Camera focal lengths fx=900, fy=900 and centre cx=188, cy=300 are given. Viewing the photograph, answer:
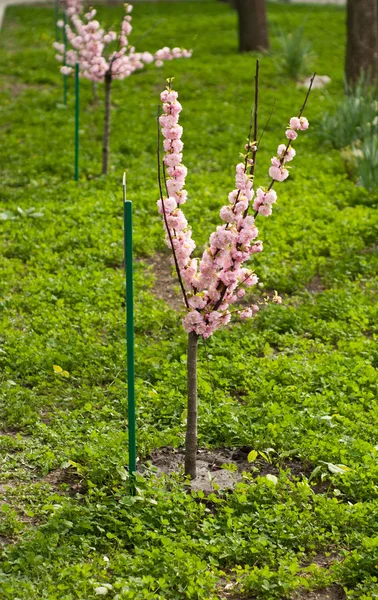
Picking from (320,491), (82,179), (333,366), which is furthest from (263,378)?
(82,179)

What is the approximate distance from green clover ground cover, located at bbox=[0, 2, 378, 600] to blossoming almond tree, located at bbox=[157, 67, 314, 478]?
0.60m

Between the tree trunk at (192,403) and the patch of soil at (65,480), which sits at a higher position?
the tree trunk at (192,403)

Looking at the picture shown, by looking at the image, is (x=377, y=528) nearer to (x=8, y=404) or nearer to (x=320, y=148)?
(x=8, y=404)

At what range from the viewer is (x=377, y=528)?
4.73 metres

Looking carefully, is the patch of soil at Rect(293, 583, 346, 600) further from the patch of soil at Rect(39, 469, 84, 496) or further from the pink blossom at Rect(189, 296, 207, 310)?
the pink blossom at Rect(189, 296, 207, 310)

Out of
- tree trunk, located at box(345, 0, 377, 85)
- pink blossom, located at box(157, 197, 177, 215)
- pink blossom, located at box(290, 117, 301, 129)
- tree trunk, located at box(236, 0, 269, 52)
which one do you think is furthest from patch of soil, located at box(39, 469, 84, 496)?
tree trunk, located at box(236, 0, 269, 52)

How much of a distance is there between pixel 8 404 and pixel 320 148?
668 cm

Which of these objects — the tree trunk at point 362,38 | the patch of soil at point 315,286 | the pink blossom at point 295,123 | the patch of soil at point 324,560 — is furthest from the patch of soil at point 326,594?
the tree trunk at point 362,38

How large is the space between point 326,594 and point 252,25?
1337 centimetres

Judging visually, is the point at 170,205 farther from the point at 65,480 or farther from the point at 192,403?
the point at 65,480

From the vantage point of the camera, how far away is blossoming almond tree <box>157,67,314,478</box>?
15.7 ft

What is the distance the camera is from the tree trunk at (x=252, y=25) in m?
16.0

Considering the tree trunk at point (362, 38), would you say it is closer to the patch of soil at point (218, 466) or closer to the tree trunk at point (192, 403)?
the patch of soil at point (218, 466)

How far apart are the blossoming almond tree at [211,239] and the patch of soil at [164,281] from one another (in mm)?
2315
